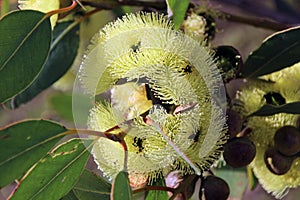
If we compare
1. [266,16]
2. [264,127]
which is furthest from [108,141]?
[266,16]

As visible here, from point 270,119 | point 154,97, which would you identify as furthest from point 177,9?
point 270,119

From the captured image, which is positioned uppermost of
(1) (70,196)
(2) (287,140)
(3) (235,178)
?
(2) (287,140)

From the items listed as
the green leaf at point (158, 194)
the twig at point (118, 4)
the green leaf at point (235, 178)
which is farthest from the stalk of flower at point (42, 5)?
the green leaf at point (235, 178)

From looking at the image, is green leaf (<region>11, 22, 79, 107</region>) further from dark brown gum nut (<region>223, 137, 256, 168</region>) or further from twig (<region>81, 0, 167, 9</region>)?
dark brown gum nut (<region>223, 137, 256, 168</region>)

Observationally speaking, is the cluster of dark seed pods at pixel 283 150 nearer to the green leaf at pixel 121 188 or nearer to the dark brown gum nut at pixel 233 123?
the dark brown gum nut at pixel 233 123

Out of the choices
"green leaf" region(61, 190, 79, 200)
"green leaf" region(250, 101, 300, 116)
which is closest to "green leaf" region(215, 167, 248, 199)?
"green leaf" region(250, 101, 300, 116)

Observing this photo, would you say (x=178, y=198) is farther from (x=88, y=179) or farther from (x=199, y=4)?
(x=199, y=4)

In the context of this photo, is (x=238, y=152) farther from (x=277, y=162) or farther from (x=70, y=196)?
(x=70, y=196)
